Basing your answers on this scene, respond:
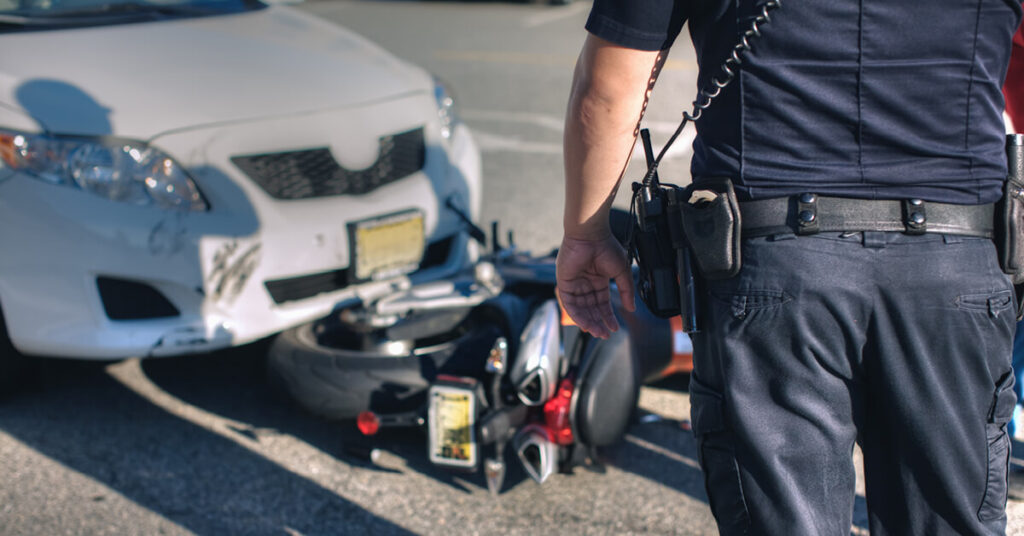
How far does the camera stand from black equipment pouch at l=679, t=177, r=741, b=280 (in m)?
1.47

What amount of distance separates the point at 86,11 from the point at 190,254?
1.27 metres

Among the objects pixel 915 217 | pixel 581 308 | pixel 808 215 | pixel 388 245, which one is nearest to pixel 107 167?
pixel 388 245

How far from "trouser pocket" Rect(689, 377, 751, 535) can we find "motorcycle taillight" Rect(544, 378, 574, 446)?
1000mm

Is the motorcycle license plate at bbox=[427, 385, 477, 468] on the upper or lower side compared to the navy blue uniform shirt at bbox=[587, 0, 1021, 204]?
lower

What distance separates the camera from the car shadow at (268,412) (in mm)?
2855

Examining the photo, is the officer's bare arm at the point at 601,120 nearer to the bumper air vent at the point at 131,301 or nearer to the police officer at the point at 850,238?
the police officer at the point at 850,238

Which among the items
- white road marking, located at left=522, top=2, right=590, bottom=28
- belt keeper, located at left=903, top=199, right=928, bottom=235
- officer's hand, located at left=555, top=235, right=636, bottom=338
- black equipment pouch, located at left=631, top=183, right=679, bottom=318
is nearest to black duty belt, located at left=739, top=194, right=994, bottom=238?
belt keeper, located at left=903, top=199, right=928, bottom=235

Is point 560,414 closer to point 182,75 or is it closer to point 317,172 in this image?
point 317,172

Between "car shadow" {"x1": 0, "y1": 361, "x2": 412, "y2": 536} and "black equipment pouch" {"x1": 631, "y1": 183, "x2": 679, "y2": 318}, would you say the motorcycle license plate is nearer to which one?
"car shadow" {"x1": 0, "y1": 361, "x2": 412, "y2": 536}

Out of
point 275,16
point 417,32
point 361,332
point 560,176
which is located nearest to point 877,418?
point 361,332

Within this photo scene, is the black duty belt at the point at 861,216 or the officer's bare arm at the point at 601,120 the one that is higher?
the officer's bare arm at the point at 601,120

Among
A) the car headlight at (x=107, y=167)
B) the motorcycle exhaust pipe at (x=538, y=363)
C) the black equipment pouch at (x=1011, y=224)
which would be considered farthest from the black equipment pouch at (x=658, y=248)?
the car headlight at (x=107, y=167)

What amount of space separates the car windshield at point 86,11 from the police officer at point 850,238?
8.67ft

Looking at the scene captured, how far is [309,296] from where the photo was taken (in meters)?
3.16
